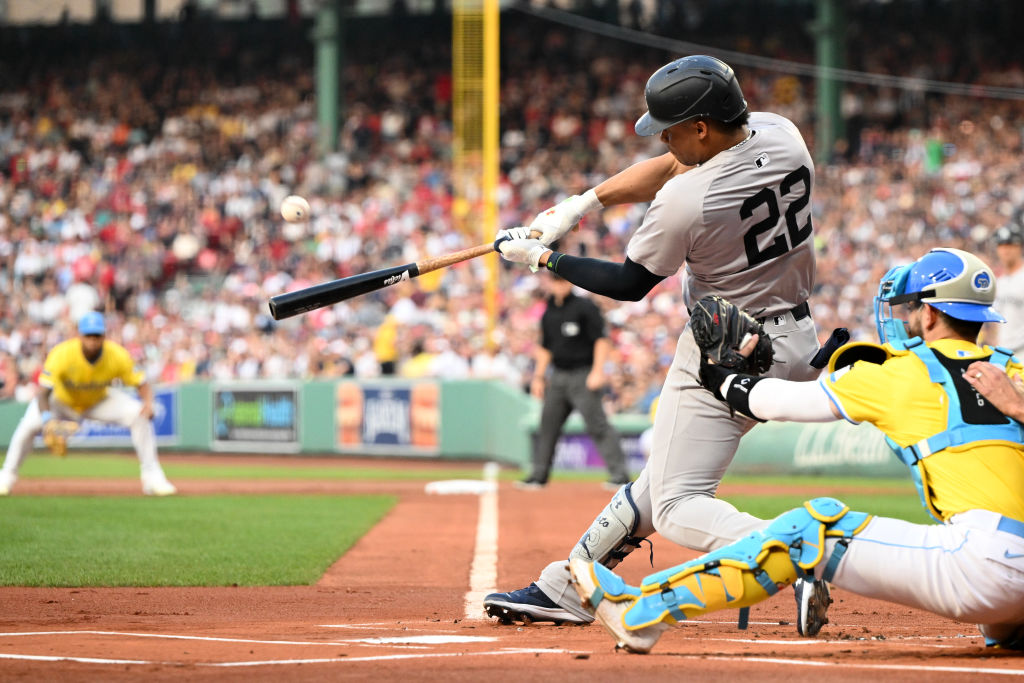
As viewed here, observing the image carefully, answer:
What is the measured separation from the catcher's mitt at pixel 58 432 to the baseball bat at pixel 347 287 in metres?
7.73

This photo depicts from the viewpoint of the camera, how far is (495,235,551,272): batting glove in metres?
4.93

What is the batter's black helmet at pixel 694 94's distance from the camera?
443 cm

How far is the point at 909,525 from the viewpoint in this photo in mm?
3990

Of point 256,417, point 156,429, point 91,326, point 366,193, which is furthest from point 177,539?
point 366,193

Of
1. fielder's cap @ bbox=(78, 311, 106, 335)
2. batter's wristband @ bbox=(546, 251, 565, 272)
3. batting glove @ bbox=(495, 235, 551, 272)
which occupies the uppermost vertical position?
batting glove @ bbox=(495, 235, 551, 272)

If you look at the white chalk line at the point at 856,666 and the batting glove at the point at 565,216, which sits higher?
the batting glove at the point at 565,216

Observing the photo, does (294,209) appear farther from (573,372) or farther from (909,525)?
(573,372)

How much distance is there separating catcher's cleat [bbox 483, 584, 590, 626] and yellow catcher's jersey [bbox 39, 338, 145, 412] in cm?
813

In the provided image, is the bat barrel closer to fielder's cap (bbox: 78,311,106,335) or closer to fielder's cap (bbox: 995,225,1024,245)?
fielder's cap (bbox: 995,225,1024,245)

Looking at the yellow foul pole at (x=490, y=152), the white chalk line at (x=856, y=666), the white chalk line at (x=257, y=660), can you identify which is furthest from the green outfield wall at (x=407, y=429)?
the white chalk line at (x=257, y=660)

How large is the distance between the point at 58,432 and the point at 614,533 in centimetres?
910

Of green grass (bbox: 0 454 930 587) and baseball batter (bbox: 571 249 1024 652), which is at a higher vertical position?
baseball batter (bbox: 571 249 1024 652)

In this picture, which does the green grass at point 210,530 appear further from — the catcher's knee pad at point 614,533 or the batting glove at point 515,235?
the batting glove at point 515,235

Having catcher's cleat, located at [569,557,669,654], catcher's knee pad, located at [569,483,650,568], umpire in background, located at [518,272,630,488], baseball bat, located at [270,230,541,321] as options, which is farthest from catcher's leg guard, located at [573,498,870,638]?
umpire in background, located at [518,272,630,488]
